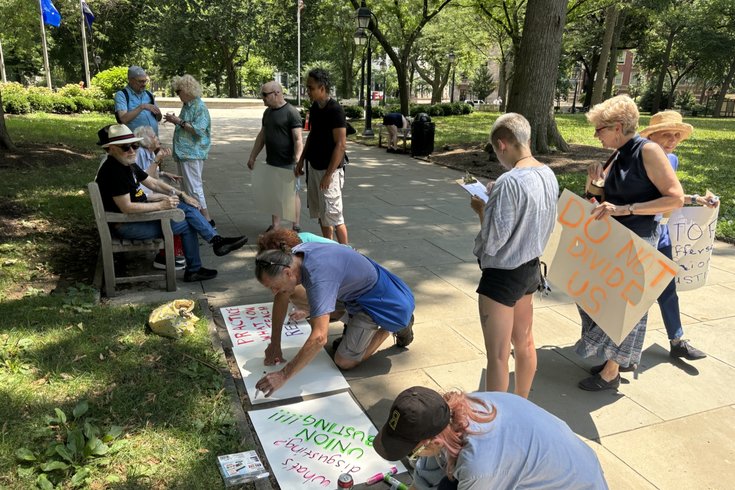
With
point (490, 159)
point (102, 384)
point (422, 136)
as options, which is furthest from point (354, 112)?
point (102, 384)

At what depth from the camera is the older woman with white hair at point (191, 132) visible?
5.72m

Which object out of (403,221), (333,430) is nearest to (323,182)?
(403,221)

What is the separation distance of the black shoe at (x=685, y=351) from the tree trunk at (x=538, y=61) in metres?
8.55

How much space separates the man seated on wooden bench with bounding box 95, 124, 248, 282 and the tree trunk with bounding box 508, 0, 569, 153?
8486 mm

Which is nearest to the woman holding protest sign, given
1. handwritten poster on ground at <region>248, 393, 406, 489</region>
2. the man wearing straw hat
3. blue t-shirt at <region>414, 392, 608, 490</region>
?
the man wearing straw hat

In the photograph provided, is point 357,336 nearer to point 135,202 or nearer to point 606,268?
point 606,268

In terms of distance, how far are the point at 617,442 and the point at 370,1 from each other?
75.9 feet

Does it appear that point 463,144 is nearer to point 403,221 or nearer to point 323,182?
point 403,221

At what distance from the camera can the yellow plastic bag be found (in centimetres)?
380

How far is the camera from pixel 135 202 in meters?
4.50

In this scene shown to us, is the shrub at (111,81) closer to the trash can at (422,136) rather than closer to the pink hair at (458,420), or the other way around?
the trash can at (422,136)

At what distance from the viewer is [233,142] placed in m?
15.2

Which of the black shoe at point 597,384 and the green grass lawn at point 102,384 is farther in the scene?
the black shoe at point 597,384

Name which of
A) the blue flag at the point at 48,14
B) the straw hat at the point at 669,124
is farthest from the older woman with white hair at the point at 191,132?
the blue flag at the point at 48,14
